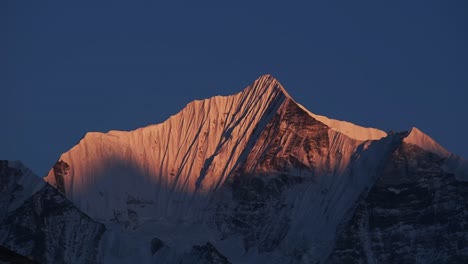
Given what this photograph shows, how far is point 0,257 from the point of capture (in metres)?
98.0

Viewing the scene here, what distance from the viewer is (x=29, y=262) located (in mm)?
99188

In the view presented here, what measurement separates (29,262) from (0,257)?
180 centimetres
